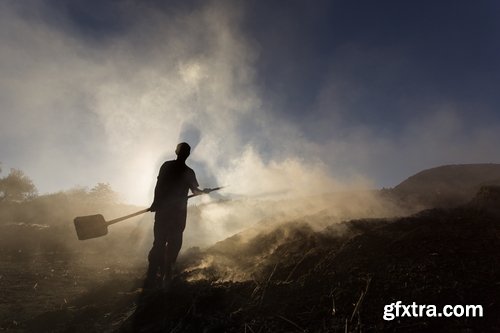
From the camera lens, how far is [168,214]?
666 centimetres

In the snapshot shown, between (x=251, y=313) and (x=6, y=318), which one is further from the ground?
(x=251, y=313)

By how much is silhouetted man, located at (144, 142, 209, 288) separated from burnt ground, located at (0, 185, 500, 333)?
472 mm

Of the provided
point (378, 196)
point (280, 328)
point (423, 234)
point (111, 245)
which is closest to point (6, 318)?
point (280, 328)

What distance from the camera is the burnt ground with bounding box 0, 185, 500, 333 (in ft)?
11.9

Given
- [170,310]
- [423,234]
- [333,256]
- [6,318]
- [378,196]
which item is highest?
[378,196]

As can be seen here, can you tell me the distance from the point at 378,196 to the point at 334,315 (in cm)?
1160

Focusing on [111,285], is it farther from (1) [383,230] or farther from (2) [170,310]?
(1) [383,230]

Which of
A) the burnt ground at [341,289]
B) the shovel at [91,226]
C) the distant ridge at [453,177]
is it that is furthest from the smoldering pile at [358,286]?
the distant ridge at [453,177]

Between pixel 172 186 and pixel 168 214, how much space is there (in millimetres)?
542

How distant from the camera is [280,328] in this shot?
3.66 meters

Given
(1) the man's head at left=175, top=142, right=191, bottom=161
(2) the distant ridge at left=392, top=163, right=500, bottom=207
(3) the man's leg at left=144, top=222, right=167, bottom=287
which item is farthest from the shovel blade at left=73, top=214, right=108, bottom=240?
(2) the distant ridge at left=392, top=163, right=500, bottom=207

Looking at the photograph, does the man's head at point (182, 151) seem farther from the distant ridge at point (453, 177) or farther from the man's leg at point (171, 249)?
the distant ridge at point (453, 177)

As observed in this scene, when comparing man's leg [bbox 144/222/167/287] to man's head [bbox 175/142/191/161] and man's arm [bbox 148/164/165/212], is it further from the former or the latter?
man's head [bbox 175/142/191/161]

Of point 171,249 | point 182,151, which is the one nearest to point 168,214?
point 171,249
